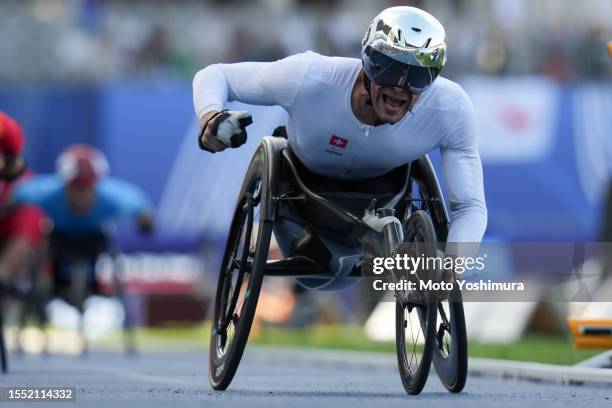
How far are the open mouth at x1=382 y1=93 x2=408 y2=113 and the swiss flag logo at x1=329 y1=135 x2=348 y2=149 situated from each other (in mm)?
365

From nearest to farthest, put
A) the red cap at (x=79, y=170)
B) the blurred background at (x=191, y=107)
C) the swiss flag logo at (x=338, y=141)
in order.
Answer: the swiss flag logo at (x=338, y=141), the red cap at (x=79, y=170), the blurred background at (x=191, y=107)

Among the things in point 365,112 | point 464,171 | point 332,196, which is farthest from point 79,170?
point 464,171

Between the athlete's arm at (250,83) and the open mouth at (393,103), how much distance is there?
0.47 metres

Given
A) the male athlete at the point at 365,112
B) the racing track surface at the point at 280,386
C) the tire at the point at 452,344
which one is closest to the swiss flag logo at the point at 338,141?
the male athlete at the point at 365,112

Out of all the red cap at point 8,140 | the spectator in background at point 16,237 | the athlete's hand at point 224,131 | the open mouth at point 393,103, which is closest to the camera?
the athlete's hand at point 224,131

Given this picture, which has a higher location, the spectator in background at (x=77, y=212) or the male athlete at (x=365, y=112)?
the male athlete at (x=365, y=112)

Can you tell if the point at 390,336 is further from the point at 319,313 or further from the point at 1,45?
the point at 1,45

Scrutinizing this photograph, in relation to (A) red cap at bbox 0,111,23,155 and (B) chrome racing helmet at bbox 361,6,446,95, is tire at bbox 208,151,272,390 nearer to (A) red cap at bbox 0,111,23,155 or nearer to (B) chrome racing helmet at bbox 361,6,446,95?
(B) chrome racing helmet at bbox 361,6,446,95

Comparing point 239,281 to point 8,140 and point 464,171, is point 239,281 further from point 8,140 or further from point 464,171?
point 8,140

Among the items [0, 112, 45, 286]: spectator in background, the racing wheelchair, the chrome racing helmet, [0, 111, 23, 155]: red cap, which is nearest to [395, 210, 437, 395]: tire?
the racing wheelchair

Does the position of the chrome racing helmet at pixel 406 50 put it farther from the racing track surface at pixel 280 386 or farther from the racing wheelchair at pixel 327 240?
the racing track surface at pixel 280 386

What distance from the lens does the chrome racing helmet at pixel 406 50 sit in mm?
7309

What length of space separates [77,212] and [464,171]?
926 centimetres

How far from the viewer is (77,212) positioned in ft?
53.8
